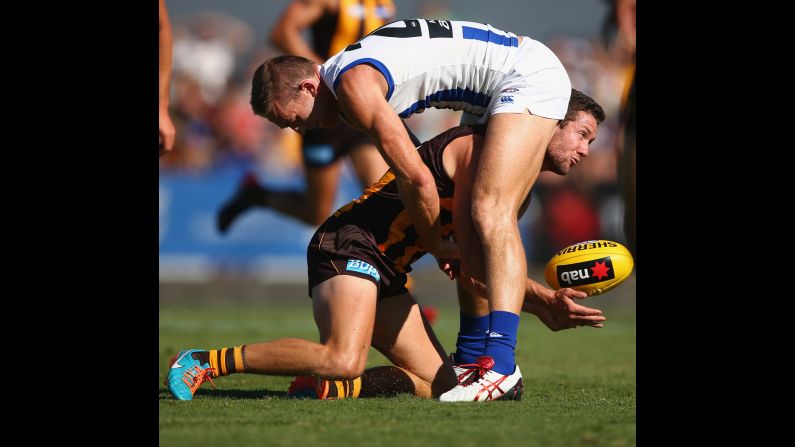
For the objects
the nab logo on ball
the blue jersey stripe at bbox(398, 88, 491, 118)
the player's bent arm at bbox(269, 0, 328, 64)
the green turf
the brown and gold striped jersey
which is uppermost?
the player's bent arm at bbox(269, 0, 328, 64)

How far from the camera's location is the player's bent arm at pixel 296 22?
946 centimetres

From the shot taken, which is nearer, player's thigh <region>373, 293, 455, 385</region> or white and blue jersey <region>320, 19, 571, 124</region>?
white and blue jersey <region>320, 19, 571, 124</region>

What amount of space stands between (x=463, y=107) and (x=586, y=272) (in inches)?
45.4

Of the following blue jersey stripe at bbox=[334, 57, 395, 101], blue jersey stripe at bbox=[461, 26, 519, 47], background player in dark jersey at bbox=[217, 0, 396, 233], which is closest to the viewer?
blue jersey stripe at bbox=[334, 57, 395, 101]

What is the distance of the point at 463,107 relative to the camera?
5758mm

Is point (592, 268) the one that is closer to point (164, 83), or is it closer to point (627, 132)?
point (164, 83)

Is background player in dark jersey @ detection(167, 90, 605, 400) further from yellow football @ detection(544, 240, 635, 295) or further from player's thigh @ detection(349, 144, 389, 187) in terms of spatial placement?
player's thigh @ detection(349, 144, 389, 187)

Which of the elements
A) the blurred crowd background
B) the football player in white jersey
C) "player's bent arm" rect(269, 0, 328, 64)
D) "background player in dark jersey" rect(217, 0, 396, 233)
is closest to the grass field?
the football player in white jersey

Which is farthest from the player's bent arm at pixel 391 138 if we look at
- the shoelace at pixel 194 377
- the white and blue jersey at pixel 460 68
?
the shoelace at pixel 194 377

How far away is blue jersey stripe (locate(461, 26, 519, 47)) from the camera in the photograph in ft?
18.3

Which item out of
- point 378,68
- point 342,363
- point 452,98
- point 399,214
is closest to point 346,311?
point 342,363

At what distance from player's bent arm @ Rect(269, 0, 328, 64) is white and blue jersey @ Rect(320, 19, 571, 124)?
397 centimetres
